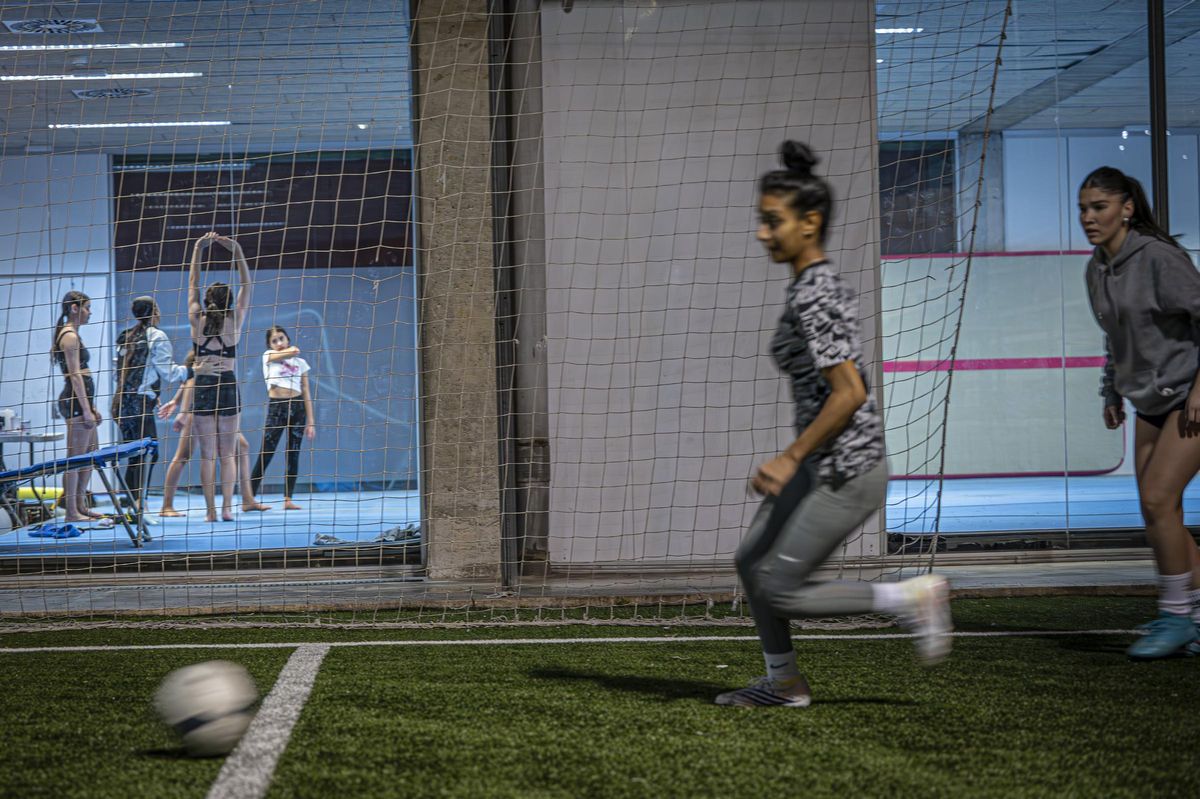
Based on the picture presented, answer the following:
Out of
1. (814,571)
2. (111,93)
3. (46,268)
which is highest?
(111,93)

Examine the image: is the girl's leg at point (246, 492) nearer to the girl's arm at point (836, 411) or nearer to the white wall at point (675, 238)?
the white wall at point (675, 238)

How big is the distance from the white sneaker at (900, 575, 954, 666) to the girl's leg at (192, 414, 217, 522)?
6.02m

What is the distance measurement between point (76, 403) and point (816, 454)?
7.17m

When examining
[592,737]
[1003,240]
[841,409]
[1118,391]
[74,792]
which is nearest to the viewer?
[74,792]

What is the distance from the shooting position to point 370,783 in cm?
283

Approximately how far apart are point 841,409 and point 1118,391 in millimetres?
2007

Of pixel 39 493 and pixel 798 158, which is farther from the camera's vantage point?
pixel 39 493

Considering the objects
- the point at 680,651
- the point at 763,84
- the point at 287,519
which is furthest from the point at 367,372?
the point at 680,651

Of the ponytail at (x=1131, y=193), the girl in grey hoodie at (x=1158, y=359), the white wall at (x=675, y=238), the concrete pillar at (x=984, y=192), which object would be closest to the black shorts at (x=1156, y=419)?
the girl in grey hoodie at (x=1158, y=359)

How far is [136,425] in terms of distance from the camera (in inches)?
341

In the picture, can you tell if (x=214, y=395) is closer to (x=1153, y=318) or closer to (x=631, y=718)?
(x=631, y=718)

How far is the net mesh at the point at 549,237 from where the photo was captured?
21.8ft

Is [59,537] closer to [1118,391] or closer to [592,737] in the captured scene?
[592,737]

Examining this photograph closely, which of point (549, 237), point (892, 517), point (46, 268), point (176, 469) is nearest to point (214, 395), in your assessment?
point (176, 469)
